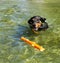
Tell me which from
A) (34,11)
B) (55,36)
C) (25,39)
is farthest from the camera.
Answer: (34,11)

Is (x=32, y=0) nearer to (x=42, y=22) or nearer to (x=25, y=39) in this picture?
(x=42, y=22)

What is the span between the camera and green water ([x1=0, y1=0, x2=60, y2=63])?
26.2 feet

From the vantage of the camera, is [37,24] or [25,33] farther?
[25,33]

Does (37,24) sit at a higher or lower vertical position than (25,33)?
higher

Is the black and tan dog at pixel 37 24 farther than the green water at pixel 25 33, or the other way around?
the black and tan dog at pixel 37 24

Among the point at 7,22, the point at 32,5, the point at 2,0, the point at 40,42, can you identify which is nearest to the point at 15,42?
the point at 40,42

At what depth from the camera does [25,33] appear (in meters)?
10.5

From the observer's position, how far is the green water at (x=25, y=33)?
7.99 meters

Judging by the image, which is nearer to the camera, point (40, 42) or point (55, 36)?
point (40, 42)

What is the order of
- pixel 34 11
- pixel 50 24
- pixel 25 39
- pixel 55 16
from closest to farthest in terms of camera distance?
pixel 25 39, pixel 50 24, pixel 55 16, pixel 34 11

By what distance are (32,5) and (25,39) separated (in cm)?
725

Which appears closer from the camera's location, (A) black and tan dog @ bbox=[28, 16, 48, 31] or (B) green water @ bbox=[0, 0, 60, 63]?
(B) green water @ bbox=[0, 0, 60, 63]

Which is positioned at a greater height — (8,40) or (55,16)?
(8,40)

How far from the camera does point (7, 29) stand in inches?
432
